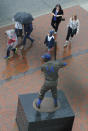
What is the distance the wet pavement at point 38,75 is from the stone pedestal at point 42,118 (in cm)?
78

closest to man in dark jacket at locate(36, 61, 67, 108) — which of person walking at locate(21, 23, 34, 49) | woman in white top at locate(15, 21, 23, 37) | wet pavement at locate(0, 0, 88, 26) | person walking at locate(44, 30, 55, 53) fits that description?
person walking at locate(44, 30, 55, 53)

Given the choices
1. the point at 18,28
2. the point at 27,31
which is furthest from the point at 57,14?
the point at 18,28

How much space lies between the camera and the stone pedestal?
21.6 feet

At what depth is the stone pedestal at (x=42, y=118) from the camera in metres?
6.59

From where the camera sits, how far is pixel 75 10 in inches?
563

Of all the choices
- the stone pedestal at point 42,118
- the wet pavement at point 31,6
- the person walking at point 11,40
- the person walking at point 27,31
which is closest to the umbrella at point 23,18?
the person walking at point 27,31

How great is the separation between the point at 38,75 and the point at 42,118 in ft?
9.89

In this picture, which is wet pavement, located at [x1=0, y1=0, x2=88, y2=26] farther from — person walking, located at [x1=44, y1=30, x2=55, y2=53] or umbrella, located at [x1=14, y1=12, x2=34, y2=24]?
person walking, located at [x1=44, y1=30, x2=55, y2=53]

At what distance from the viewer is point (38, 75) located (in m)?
9.47

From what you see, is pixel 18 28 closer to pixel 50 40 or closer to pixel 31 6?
pixel 50 40

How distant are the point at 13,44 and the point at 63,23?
3.84 m

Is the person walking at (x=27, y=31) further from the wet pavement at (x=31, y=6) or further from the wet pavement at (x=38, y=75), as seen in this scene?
the wet pavement at (x=31, y=6)

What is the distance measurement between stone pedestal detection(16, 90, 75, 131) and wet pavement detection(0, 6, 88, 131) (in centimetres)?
78

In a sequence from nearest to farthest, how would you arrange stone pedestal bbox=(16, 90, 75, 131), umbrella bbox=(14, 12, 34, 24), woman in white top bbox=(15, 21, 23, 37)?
stone pedestal bbox=(16, 90, 75, 131), umbrella bbox=(14, 12, 34, 24), woman in white top bbox=(15, 21, 23, 37)
